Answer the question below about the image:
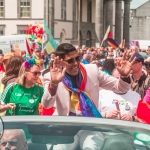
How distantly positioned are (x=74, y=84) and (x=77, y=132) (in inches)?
82.0

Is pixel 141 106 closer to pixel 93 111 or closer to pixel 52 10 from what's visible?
pixel 93 111

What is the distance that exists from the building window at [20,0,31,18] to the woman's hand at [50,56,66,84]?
51.5 m

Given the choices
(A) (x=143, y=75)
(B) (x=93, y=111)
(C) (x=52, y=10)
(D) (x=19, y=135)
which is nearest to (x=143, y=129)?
(D) (x=19, y=135)

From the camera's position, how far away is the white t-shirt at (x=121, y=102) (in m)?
7.51

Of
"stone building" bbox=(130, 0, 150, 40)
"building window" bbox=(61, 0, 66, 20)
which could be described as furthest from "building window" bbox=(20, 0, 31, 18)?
"stone building" bbox=(130, 0, 150, 40)

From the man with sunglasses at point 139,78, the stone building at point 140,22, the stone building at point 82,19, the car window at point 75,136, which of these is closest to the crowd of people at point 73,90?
the man with sunglasses at point 139,78

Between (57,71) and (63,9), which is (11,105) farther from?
(63,9)

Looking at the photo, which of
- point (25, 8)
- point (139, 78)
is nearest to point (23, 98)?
point (139, 78)

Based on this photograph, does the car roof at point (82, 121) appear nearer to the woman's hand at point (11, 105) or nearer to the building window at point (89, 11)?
the woman's hand at point (11, 105)

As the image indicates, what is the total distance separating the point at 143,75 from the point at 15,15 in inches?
1941

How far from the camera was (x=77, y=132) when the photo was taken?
174 inches

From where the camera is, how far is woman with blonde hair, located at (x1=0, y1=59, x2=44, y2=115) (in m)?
7.39

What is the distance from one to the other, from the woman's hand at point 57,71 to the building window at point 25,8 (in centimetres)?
5153

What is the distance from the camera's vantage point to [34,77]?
300 inches
